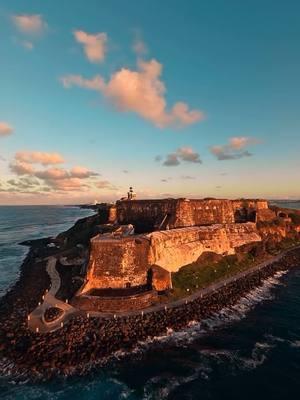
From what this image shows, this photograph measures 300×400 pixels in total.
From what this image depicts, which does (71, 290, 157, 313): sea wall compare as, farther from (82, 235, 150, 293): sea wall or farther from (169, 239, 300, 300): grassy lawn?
(169, 239, 300, 300): grassy lawn

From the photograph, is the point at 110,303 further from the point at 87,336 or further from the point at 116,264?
the point at 116,264

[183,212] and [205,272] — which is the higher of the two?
[183,212]

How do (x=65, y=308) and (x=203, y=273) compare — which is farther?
(x=203, y=273)

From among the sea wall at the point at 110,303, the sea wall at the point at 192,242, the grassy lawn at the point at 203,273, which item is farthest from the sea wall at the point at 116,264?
the grassy lawn at the point at 203,273

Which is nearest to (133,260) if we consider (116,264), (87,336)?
(116,264)

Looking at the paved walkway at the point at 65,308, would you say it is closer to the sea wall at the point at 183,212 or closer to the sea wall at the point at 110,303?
the sea wall at the point at 110,303

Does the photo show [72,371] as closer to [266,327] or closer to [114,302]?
[114,302]
